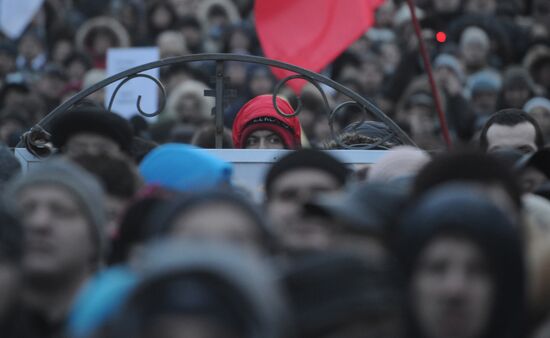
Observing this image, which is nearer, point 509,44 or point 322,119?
point 322,119

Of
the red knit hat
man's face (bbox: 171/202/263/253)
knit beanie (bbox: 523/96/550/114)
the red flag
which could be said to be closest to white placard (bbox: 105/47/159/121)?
the red flag

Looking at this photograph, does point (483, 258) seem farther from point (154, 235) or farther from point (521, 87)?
point (521, 87)

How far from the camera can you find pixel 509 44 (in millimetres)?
13055

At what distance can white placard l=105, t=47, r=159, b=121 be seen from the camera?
31.7ft

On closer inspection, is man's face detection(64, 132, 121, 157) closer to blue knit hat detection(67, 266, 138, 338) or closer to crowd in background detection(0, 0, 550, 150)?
blue knit hat detection(67, 266, 138, 338)

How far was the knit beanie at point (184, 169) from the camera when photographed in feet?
17.7

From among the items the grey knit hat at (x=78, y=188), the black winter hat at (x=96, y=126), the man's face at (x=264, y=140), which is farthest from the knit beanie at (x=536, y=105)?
the grey knit hat at (x=78, y=188)

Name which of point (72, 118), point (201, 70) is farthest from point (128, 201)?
point (201, 70)

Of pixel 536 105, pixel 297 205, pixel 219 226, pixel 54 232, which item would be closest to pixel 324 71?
pixel 536 105

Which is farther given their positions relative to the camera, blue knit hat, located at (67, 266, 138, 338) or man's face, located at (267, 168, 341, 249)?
man's face, located at (267, 168, 341, 249)

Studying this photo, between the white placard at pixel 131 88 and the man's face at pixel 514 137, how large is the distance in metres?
2.41

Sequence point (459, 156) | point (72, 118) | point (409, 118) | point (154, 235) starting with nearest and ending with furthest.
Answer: point (154, 235) → point (459, 156) → point (72, 118) → point (409, 118)

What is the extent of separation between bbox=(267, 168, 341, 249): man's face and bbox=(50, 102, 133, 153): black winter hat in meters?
1.41

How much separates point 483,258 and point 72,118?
277cm
